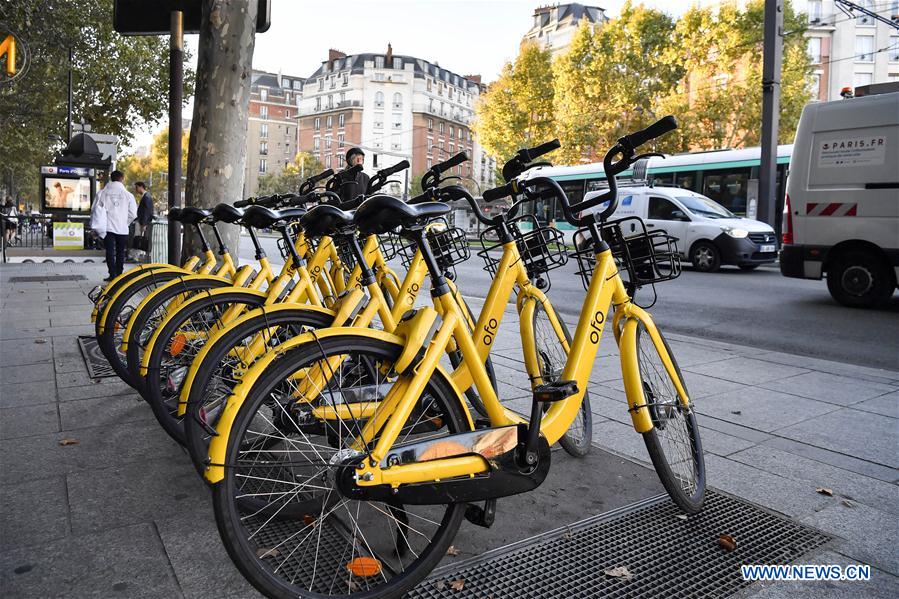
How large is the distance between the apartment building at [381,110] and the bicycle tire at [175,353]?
87.2 m

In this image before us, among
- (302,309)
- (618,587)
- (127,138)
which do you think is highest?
(127,138)

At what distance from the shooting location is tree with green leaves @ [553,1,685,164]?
111 ft

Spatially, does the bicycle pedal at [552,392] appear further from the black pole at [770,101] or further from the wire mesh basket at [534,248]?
the black pole at [770,101]

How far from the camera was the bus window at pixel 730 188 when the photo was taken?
64.6ft

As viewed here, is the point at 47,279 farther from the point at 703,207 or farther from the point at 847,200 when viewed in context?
the point at 703,207

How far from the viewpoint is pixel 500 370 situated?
5.60m

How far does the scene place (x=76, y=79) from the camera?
2405 centimetres

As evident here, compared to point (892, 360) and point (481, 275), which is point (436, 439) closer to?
point (892, 360)

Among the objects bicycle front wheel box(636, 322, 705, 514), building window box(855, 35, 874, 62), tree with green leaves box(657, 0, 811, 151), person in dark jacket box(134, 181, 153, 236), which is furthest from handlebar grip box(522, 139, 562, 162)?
building window box(855, 35, 874, 62)

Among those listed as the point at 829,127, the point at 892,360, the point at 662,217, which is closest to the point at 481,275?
the point at 662,217

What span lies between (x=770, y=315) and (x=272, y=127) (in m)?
104

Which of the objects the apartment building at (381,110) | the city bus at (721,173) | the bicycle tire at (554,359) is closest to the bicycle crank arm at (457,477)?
the bicycle tire at (554,359)

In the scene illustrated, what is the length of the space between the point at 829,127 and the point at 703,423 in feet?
25.2

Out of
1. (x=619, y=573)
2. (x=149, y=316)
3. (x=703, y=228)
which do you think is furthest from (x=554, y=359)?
(x=703, y=228)
